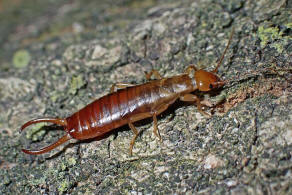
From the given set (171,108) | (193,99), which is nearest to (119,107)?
(171,108)

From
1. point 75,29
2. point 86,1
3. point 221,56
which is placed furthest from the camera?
point 86,1

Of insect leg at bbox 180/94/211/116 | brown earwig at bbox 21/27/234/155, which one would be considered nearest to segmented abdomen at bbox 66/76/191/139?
brown earwig at bbox 21/27/234/155

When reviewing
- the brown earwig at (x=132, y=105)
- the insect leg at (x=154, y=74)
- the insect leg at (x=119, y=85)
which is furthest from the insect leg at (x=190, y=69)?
the insect leg at (x=119, y=85)

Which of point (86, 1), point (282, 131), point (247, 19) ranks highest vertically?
point (86, 1)

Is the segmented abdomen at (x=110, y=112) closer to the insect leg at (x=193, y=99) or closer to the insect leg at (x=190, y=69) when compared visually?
the insect leg at (x=193, y=99)

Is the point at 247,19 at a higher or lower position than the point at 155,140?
higher

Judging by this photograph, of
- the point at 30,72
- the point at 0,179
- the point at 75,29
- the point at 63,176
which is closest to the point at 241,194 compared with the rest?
the point at 63,176

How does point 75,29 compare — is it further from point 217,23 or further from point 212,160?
point 212,160
